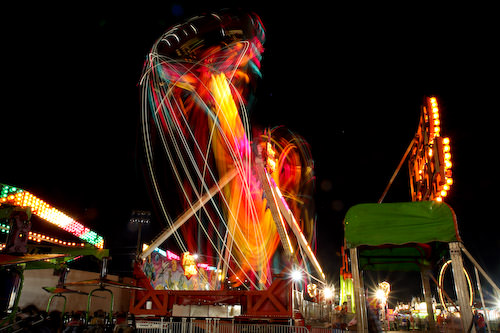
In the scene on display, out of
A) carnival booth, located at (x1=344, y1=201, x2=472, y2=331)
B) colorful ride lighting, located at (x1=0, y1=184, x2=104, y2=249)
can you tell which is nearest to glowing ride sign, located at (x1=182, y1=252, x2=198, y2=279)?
colorful ride lighting, located at (x1=0, y1=184, x2=104, y2=249)

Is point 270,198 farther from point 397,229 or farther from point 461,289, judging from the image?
point 461,289

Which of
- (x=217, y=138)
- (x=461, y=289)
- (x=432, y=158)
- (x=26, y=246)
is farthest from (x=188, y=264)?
(x=461, y=289)

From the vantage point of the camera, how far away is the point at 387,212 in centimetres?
801

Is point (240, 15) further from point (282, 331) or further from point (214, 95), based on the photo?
point (282, 331)

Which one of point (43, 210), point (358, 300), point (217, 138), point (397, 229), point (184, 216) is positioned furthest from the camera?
point (184, 216)

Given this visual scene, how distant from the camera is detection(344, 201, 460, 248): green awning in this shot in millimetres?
7590

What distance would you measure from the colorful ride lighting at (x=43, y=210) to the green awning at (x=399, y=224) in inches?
520

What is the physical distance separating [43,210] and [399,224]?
2388 cm

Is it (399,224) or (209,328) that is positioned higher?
(399,224)

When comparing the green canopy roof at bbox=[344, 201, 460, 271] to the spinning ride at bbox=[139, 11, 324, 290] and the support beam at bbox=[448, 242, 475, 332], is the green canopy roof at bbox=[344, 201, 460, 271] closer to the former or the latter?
the support beam at bbox=[448, 242, 475, 332]

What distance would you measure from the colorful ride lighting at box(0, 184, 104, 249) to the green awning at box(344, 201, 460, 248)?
13.2 meters

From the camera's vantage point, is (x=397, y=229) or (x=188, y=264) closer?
(x=397, y=229)

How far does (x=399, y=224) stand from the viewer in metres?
7.91

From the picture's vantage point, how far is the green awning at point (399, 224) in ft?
24.9
